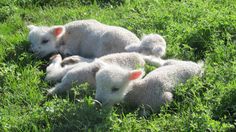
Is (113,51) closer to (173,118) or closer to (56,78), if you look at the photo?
(56,78)

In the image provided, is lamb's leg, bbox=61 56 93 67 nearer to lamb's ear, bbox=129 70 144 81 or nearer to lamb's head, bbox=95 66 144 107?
lamb's head, bbox=95 66 144 107

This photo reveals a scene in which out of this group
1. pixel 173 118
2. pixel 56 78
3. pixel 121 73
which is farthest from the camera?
pixel 56 78

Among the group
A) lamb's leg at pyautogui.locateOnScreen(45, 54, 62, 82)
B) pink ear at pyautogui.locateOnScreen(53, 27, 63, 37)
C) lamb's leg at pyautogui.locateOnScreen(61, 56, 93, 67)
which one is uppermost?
pink ear at pyautogui.locateOnScreen(53, 27, 63, 37)

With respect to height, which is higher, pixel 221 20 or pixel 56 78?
pixel 221 20

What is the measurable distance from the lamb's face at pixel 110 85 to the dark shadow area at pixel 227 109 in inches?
47.1

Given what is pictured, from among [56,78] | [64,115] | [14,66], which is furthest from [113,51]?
[64,115]

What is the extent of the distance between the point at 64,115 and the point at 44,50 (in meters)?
2.40

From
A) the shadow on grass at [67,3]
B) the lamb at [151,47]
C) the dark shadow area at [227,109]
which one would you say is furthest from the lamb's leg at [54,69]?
the shadow on grass at [67,3]

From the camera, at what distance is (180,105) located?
608 centimetres

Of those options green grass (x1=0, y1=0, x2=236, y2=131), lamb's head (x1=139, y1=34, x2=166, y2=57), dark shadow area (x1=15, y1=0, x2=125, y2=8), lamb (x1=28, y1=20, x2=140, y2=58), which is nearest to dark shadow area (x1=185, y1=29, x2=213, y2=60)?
green grass (x1=0, y1=0, x2=236, y2=131)

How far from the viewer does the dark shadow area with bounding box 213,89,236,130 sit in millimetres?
5713

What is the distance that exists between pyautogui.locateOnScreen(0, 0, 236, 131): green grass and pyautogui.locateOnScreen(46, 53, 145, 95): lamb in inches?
6.6

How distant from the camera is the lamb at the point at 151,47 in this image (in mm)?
7254

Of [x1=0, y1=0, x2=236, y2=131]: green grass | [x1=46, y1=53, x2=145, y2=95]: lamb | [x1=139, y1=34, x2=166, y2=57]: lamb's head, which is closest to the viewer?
[x1=0, y1=0, x2=236, y2=131]: green grass
